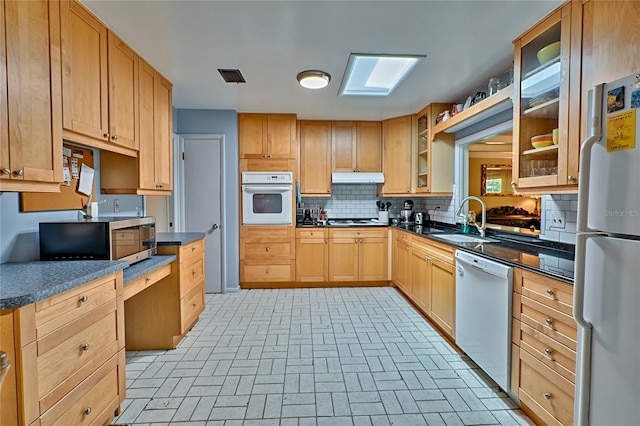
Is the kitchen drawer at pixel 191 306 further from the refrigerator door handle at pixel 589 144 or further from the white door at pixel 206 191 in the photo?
the refrigerator door handle at pixel 589 144

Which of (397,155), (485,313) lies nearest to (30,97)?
(485,313)

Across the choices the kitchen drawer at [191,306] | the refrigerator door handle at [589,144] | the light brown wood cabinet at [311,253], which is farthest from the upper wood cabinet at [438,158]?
the kitchen drawer at [191,306]

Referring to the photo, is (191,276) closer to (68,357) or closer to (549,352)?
(68,357)

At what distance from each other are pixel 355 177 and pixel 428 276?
1.85 meters

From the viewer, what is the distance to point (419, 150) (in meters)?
4.17

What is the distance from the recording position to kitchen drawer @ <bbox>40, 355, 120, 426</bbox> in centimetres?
130

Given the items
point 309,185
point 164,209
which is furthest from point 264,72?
point 164,209

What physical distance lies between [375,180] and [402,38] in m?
2.39

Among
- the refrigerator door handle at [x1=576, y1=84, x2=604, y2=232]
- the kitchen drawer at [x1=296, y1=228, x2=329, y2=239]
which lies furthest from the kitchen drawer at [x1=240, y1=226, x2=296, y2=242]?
the refrigerator door handle at [x1=576, y1=84, x2=604, y2=232]

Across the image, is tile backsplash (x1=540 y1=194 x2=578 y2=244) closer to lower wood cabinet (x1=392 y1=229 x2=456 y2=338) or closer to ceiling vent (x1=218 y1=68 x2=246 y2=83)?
lower wood cabinet (x1=392 y1=229 x2=456 y2=338)

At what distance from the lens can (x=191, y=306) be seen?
278 cm

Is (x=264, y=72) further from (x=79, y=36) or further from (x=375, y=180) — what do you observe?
(x=375, y=180)

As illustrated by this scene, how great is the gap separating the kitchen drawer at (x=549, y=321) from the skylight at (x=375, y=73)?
1.94 meters

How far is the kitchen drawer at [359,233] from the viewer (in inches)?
167
